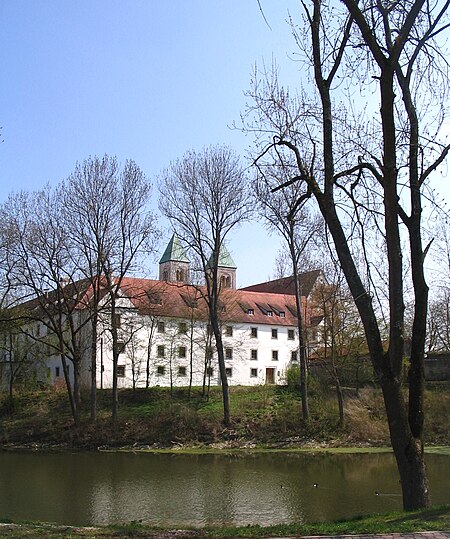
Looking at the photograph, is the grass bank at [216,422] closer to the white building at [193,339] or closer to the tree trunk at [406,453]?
the white building at [193,339]

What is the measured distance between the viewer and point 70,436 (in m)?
34.0

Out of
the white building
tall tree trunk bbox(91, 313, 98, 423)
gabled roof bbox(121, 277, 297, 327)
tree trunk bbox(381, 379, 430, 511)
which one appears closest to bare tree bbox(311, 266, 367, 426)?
the white building

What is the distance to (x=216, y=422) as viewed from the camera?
1364 inches

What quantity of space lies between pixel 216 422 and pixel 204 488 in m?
16.6

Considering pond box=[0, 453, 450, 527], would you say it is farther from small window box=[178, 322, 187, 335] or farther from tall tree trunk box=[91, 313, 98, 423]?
small window box=[178, 322, 187, 335]

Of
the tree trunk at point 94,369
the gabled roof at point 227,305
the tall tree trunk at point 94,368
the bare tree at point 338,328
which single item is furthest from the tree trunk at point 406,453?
the gabled roof at point 227,305

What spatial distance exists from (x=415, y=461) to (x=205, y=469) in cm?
1436

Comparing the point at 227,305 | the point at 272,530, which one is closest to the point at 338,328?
the point at 227,305

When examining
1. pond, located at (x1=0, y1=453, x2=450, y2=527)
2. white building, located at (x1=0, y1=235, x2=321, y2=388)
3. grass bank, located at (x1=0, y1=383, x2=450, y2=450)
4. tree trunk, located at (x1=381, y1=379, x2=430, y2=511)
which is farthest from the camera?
white building, located at (x1=0, y1=235, x2=321, y2=388)

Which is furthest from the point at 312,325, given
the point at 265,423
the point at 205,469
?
the point at 205,469

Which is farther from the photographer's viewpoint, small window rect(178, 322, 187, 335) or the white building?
small window rect(178, 322, 187, 335)

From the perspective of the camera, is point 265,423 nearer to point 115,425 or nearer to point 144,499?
point 115,425

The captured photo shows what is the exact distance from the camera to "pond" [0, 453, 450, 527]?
46.0 feet

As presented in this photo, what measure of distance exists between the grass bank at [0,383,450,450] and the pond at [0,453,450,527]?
4849mm
